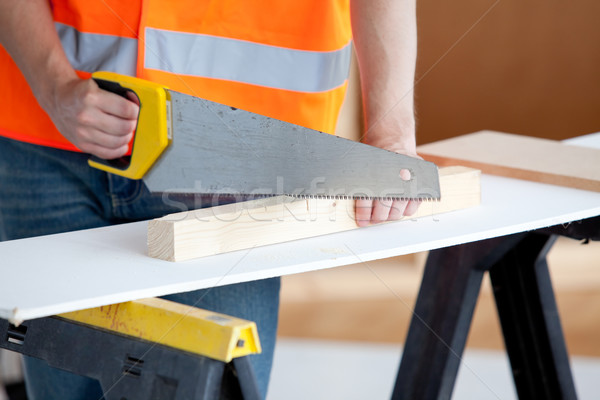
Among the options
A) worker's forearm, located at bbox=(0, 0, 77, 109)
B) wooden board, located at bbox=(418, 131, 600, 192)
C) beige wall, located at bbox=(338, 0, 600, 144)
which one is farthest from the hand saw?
beige wall, located at bbox=(338, 0, 600, 144)

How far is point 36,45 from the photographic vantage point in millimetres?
1006

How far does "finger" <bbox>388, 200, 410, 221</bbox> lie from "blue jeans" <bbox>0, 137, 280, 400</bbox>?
0.27 m

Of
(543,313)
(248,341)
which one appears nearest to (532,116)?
(543,313)

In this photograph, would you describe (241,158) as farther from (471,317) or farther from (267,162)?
(471,317)

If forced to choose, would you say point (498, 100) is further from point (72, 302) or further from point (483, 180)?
point (72, 302)

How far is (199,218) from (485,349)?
6.40ft

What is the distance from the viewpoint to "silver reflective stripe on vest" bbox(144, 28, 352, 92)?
3.35 feet

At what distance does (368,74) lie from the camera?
1137 mm

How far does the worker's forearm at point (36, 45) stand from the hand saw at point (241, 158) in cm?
11

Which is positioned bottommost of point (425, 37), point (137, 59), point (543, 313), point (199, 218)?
point (199, 218)

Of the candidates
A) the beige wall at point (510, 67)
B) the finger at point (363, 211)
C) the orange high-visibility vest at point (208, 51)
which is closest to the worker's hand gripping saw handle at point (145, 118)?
the orange high-visibility vest at point (208, 51)

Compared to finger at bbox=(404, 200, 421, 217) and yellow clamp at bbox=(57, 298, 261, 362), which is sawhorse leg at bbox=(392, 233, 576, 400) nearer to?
finger at bbox=(404, 200, 421, 217)

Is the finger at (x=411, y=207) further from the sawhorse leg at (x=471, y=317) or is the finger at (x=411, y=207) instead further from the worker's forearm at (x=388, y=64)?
the sawhorse leg at (x=471, y=317)

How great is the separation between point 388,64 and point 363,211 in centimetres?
26
